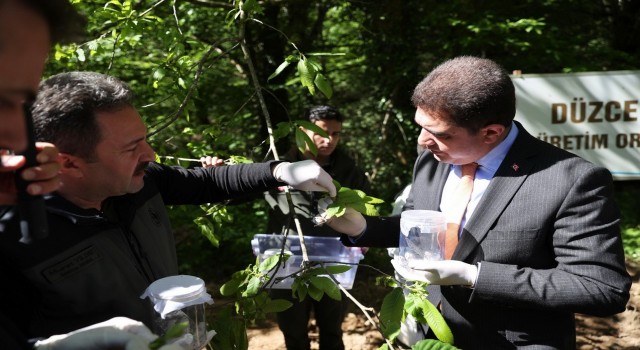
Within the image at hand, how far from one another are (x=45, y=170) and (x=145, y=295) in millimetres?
506

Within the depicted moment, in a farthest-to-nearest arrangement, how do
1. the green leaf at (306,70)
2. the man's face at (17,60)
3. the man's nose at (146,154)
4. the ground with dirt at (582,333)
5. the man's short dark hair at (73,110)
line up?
the ground with dirt at (582,333)
the green leaf at (306,70)
the man's nose at (146,154)
the man's short dark hair at (73,110)
the man's face at (17,60)

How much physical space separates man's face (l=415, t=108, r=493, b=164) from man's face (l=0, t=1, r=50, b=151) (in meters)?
1.40

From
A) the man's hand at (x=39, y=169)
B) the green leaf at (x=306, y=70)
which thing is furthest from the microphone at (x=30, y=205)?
the green leaf at (x=306, y=70)

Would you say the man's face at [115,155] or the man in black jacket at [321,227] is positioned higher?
the man's face at [115,155]

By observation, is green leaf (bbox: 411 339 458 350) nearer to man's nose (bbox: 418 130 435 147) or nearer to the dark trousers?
man's nose (bbox: 418 130 435 147)

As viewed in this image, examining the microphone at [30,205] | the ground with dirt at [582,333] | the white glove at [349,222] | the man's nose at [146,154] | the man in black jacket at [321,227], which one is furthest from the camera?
the ground with dirt at [582,333]

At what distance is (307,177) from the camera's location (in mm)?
2084

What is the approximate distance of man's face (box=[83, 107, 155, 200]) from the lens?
1677 millimetres

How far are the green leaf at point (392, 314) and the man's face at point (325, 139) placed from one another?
2.03 metres

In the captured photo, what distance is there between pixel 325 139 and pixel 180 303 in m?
2.33

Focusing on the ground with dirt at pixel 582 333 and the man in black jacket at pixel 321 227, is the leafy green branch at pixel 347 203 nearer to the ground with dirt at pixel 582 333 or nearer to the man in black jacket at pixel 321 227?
the man in black jacket at pixel 321 227

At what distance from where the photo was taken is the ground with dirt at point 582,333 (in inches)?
174

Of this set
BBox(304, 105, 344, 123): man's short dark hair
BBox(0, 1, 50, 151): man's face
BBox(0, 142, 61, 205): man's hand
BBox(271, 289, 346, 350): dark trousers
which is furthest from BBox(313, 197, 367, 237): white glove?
BBox(304, 105, 344, 123): man's short dark hair

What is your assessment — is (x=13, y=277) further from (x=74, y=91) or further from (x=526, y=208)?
(x=526, y=208)
